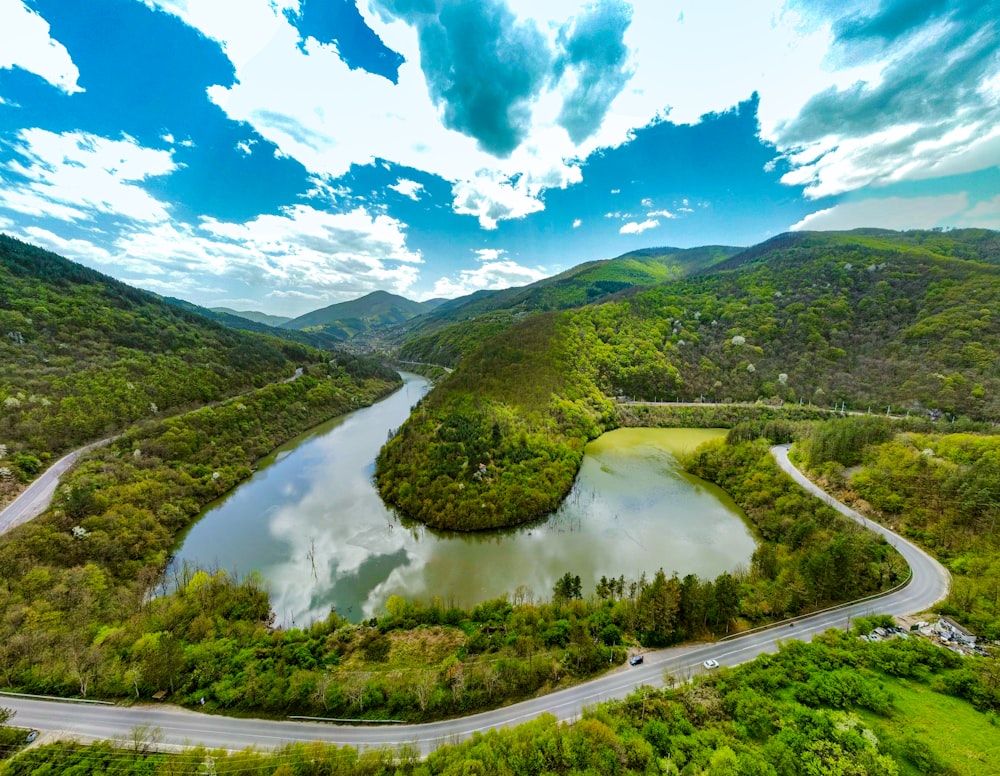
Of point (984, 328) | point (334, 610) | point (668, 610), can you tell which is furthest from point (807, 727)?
point (984, 328)

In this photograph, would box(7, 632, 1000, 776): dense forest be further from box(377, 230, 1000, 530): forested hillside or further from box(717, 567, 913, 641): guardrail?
box(377, 230, 1000, 530): forested hillside

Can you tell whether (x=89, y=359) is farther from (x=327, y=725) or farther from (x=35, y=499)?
(x=327, y=725)

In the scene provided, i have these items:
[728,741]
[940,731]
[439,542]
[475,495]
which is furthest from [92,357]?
[940,731]

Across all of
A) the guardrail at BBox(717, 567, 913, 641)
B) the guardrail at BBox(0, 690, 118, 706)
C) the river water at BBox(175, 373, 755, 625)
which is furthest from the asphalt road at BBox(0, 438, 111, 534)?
the guardrail at BBox(717, 567, 913, 641)

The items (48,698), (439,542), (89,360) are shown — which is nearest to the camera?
(48,698)

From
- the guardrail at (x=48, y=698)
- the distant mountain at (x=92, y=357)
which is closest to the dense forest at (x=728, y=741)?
the guardrail at (x=48, y=698)

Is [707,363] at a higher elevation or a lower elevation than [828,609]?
higher

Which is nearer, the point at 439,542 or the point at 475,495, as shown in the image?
the point at 439,542

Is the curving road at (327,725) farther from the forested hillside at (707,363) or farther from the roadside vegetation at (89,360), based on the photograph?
the roadside vegetation at (89,360)
